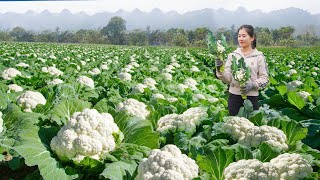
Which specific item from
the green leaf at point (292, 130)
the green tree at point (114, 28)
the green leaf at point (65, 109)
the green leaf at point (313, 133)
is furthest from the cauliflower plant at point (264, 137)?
the green tree at point (114, 28)

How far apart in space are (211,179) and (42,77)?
244 inches

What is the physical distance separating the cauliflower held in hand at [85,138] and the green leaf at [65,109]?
0.38 meters

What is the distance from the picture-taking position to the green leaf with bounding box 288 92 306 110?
5.98 m

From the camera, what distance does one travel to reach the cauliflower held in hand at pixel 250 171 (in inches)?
116

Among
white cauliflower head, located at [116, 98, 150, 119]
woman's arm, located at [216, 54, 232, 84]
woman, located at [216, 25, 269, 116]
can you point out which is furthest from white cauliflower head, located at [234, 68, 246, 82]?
white cauliflower head, located at [116, 98, 150, 119]

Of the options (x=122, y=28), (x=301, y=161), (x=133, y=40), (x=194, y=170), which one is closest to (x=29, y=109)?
(x=194, y=170)

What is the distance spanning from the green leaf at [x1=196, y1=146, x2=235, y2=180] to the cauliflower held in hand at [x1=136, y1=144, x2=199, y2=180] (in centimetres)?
8

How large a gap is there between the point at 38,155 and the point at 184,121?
58.4 inches

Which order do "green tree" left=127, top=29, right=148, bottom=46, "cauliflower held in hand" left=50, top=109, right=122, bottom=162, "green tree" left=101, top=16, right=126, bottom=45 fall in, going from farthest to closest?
"green tree" left=101, top=16, right=126, bottom=45
"green tree" left=127, top=29, right=148, bottom=46
"cauliflower held in hand" left=50, top=109, right=122, bottom=162

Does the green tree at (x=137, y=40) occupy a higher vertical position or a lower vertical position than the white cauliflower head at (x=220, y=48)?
lower

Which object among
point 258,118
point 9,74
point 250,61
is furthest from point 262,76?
point 9,74

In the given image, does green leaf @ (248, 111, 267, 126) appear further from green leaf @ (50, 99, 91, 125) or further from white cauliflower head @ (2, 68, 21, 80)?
white cauliflower head @ (2, 68, 21, 80)

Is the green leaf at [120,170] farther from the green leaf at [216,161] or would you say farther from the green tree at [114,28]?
the green tree at [114,28]

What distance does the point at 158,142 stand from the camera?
3914mm
